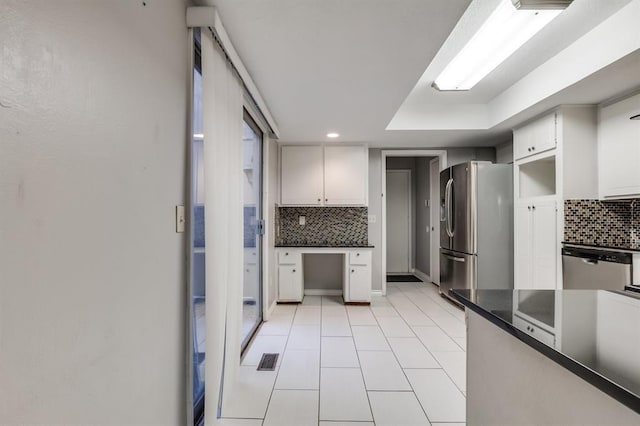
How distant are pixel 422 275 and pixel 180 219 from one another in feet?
17.6

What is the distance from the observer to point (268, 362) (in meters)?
2.46

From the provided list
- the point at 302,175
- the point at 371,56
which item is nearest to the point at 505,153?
the point at 302,175

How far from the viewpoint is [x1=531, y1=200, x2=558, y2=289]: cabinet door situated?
294cm

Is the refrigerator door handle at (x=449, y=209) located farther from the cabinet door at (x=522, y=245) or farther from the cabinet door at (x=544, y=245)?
the cabinet door at (x=544, y=245)

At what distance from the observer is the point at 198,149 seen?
167 cm

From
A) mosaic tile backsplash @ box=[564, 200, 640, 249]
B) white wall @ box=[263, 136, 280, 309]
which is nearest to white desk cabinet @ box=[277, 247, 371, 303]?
white wall @ box=[263, 136, 280, 309]

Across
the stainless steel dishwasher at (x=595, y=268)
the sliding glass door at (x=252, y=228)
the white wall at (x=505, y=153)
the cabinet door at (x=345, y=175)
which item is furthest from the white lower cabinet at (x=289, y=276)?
the white wall at (x=505, y=153)

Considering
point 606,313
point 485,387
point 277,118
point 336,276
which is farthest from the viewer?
point 336,276

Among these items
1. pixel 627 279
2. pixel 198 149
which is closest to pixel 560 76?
pixel 627 279

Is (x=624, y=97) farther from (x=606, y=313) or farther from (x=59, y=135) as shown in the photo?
(x=59, y=135)

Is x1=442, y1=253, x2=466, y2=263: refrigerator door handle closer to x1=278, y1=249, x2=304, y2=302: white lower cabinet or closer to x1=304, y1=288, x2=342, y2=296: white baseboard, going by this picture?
x1=304, y1=288, x2=342, y2=296: white baseboard

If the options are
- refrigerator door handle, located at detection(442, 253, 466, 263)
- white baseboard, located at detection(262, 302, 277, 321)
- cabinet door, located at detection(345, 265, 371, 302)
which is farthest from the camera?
cabinet door, located at detection(345, 265, 371, 302)

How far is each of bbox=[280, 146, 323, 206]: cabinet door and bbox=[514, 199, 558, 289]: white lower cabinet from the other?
A: 2.47 m

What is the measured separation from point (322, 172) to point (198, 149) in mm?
2697
